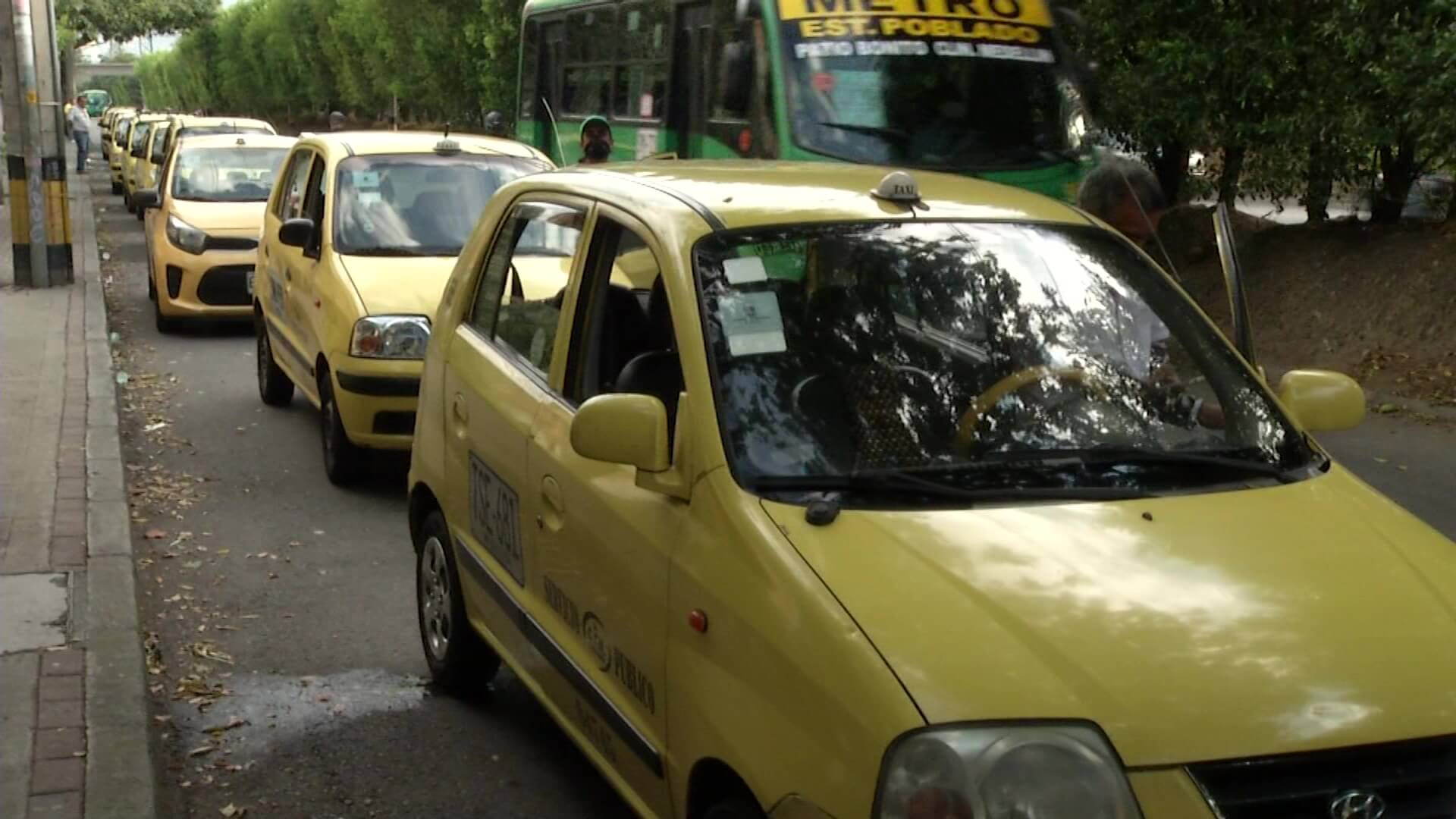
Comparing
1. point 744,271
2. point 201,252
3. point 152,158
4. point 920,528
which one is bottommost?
point 152,158

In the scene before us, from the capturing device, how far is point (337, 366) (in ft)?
29.4

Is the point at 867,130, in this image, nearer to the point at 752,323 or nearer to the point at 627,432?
the point at 752,323

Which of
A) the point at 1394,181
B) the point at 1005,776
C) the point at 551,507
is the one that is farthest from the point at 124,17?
the point at 1005,776

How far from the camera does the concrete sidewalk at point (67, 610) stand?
4.89 meters

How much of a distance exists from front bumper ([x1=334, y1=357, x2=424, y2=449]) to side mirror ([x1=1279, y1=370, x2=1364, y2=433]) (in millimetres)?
5234

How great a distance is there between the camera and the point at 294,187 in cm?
1113

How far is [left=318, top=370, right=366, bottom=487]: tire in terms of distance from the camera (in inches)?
358

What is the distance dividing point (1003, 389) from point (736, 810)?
1.16 meters

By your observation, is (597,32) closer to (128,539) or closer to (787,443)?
(128,539)

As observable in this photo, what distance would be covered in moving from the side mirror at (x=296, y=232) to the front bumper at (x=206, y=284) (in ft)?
18.7

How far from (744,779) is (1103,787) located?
29.0 inches

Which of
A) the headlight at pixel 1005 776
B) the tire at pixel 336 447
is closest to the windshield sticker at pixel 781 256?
the headlight at pixel 1005 776

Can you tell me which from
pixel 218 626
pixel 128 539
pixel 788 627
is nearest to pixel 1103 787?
pixel 788 627

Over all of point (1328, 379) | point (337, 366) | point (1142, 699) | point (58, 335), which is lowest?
point (58, 335)
